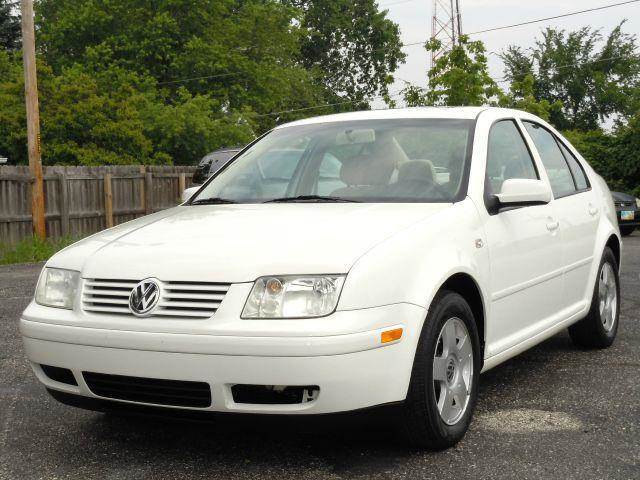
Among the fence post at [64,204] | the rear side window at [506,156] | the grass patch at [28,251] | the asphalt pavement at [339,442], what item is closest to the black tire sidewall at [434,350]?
the asphalt pavement at [339,442]

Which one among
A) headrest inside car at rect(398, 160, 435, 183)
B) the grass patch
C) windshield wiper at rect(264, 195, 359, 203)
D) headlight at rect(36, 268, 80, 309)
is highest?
headrest inside car at rect(398, 160, 435, 183)

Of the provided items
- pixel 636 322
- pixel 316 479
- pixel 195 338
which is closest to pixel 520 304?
pixel 316 479

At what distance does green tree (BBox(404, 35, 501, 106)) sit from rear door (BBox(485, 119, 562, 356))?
1751 cm

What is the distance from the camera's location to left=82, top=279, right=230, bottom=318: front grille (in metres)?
3.55

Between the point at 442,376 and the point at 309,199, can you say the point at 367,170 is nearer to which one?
the point at 309,199

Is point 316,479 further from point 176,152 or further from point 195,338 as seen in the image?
point 176,152

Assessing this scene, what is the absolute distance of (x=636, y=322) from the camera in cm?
732

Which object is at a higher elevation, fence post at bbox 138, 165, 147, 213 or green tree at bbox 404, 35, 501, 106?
green tree at bbox 404, 35, 501, 106

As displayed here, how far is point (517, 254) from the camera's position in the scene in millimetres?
4699

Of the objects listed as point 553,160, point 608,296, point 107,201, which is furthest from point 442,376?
point 107,201

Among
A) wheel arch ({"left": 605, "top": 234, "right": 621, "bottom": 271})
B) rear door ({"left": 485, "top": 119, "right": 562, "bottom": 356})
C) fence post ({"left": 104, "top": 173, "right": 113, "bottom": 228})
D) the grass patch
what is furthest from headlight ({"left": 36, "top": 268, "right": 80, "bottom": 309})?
fence post ({"left": 104, "top": 173, "right": 113, "bottom": 228})

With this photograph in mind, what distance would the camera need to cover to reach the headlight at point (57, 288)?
12.9 feet

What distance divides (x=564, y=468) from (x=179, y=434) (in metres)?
1.74

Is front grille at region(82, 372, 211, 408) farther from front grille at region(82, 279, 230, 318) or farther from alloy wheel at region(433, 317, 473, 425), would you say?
alloy wheel at region(433, 317, 473, 425)
